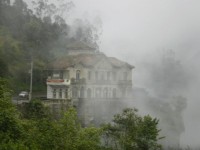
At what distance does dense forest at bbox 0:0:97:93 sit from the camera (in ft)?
191

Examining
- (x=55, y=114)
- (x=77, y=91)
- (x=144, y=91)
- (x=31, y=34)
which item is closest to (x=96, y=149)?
(x=55, y=114)

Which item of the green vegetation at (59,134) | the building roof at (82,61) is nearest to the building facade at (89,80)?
the building roof at (82,61)

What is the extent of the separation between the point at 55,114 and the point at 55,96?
404 inches

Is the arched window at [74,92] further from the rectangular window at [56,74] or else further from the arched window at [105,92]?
the arched window at [105,92]

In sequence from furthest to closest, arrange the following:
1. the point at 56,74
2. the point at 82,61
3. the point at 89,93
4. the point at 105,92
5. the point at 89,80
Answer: the point at 105,92, the point at 56,74, the point at 89,80, the point at 89,93, the point at 82,61

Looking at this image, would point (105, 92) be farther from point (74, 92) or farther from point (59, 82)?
point (59, 82)

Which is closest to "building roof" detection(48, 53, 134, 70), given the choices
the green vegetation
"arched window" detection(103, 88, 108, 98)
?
"arched window" detection(103, 88, 108, 98)

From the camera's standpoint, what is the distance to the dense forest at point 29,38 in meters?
58.3

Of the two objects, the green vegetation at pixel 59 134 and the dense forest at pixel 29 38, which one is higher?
the dense forest at pixel 29 38

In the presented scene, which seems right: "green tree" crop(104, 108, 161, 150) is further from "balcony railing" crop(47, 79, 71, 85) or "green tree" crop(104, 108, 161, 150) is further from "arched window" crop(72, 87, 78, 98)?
"balcony railing" crop(47, 79, 71, 85)

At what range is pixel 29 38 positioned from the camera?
65312 millimetres

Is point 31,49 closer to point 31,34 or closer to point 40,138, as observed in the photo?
point 31,34

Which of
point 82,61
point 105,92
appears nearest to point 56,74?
point 82,61

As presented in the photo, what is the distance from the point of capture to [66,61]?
53.6 metres
